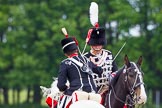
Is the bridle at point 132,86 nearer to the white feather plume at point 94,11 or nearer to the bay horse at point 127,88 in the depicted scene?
the bay horse at point 127,88

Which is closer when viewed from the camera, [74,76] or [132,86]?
[74,76]

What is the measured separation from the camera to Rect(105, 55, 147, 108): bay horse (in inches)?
411

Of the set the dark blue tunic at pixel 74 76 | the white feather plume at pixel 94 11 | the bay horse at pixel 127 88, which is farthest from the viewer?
the white feather plume at pixel 94 11

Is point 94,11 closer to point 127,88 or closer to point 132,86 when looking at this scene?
point 127,88

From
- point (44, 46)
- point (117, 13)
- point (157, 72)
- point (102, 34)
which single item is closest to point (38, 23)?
point (44, 46)

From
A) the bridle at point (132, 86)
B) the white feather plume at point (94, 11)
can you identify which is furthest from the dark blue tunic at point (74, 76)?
the white feather plume at point (94, 11)

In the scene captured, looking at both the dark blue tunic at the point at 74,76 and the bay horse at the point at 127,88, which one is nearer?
the dark blue tunic at the point at 74,76

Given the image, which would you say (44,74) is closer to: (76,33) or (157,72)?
(76,33)

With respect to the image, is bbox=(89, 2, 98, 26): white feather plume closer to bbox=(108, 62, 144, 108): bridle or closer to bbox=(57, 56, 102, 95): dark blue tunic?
bbox=(108, 62, 144, 108): bridle

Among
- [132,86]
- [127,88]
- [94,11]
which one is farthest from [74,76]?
[94,11]

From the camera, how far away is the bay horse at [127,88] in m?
10.4

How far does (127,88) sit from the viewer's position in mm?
10945

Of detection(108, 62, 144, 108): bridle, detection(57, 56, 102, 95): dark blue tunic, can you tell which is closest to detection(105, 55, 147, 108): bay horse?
detection(108, 62, 144, 108): bridle

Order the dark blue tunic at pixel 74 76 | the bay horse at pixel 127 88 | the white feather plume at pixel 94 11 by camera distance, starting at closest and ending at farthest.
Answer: the dark blue tunic at pixel 74 76
the bay horse at pixel 127 88
the white feather plume at pixel 94 11
